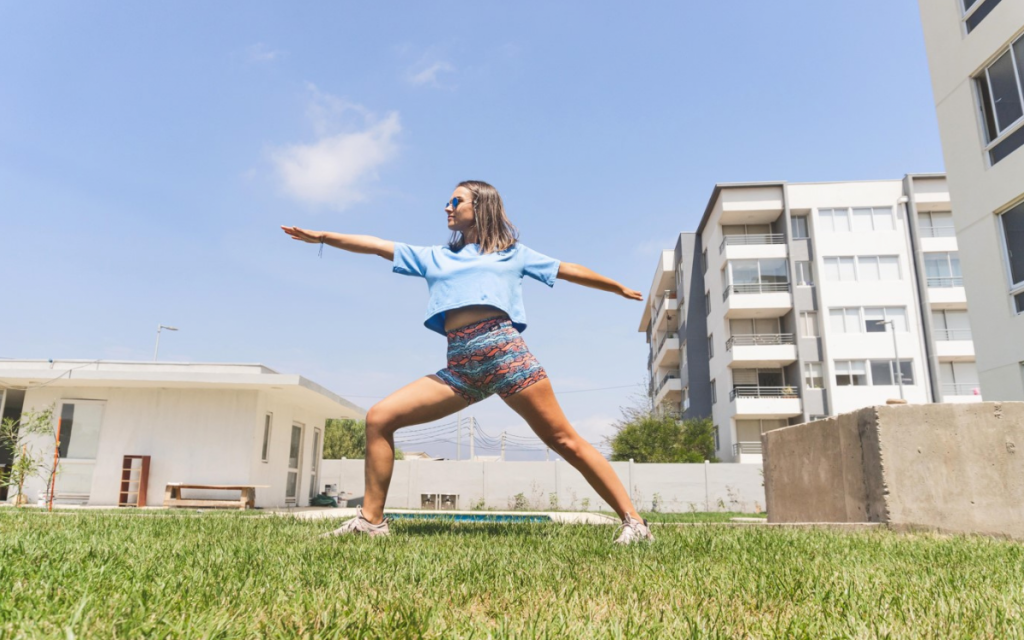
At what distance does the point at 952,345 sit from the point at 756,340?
929 centimetres

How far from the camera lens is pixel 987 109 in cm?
1287

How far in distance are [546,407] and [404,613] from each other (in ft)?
7.50

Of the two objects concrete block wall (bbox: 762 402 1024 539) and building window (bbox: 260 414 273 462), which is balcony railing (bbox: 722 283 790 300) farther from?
concrete block wall (bbox: 762 402 1024 539)

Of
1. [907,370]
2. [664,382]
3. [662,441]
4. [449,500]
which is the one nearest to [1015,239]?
[449,500]

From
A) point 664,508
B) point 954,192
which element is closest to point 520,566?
point 954,192

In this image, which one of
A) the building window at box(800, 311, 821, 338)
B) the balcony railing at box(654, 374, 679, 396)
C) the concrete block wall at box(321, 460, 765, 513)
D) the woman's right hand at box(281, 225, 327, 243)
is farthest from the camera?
the balcony railing at box(654, 374, 679, 396)

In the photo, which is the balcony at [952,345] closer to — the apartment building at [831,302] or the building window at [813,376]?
the apartment building at [831,302]

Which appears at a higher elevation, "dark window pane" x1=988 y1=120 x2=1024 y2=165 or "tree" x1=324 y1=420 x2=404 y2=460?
"dark window pane" x1=988 y1=120 x2=1024 y2=165

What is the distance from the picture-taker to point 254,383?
52.9 ft

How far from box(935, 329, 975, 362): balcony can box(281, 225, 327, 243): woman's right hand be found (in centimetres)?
3842

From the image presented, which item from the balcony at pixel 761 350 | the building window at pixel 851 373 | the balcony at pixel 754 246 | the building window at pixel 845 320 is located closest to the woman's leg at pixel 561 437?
the balcony at pixel 761 350

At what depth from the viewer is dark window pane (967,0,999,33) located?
12.5 metres

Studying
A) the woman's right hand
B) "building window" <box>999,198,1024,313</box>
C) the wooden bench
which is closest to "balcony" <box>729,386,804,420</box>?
"building window" <box>999,198,1024,313</box>

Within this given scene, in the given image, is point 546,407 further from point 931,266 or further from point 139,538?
point 931,266
